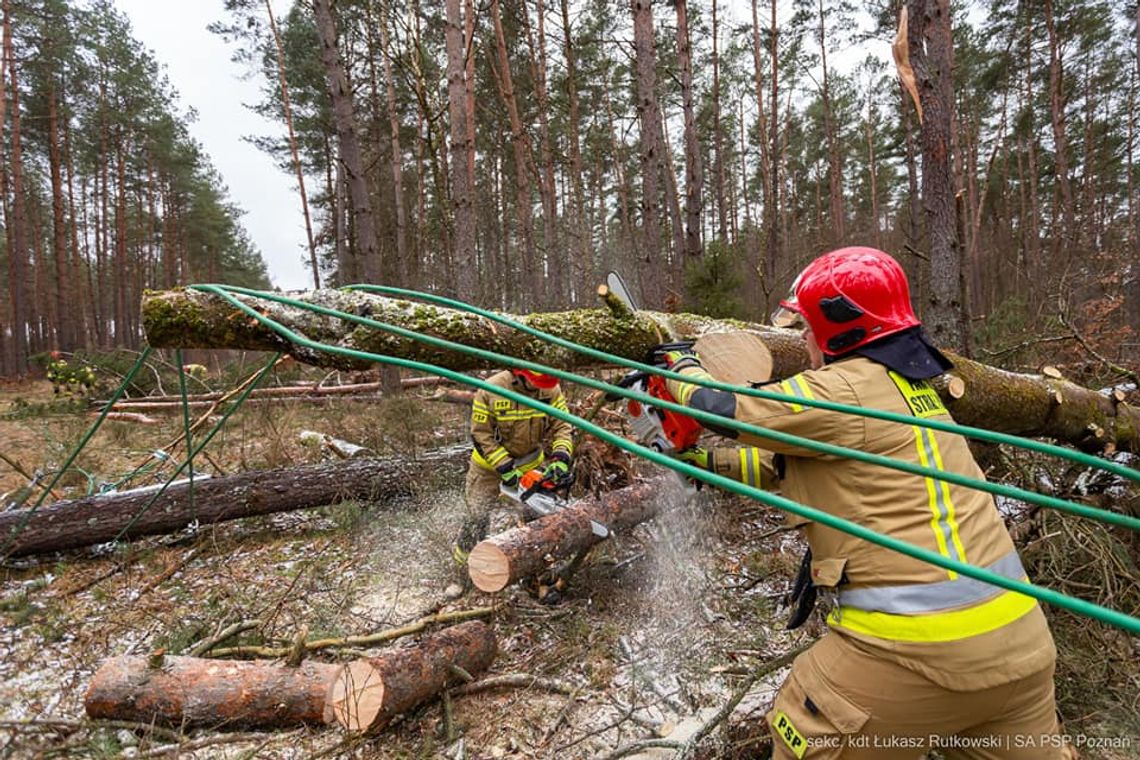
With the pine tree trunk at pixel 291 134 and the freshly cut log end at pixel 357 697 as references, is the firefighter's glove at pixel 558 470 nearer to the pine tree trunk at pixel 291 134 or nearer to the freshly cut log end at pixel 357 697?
the freshly cut log end at pixel 357 697

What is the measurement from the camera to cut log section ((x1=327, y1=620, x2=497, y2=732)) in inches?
94.0

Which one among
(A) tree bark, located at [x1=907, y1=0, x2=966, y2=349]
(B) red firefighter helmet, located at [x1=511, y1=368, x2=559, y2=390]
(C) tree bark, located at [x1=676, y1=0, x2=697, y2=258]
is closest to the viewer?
(B) red firefighter helmet, located at [x1=511, y1=368, x2=559, y2=390]

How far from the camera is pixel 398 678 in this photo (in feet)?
8.14

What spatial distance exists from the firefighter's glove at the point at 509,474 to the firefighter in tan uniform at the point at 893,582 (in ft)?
8.12

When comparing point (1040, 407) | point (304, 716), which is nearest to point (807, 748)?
point (304, 716)

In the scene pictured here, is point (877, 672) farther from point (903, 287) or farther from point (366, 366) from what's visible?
point (366, 366)

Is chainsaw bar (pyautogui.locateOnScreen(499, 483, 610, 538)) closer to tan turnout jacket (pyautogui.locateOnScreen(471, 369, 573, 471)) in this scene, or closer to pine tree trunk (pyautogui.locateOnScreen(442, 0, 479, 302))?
tan turnout jacket (pyautogui.locateOnScreen(471, 369, 573, 471))

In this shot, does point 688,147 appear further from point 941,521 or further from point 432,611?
point 941,521

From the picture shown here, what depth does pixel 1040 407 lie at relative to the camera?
9.43ft

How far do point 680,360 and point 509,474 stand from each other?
232cm

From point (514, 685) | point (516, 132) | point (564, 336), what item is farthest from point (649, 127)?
point (514, 685)

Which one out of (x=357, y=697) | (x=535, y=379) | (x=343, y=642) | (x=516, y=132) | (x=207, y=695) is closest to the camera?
(x=357, y=697)

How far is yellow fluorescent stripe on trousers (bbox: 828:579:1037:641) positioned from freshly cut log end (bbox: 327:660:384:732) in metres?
2.06

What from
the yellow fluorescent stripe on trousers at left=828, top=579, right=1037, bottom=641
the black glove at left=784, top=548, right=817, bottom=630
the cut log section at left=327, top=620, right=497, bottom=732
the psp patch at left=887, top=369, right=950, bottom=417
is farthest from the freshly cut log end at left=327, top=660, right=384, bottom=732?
the psp patch at left=887, top=369, right=950, bottom=417
